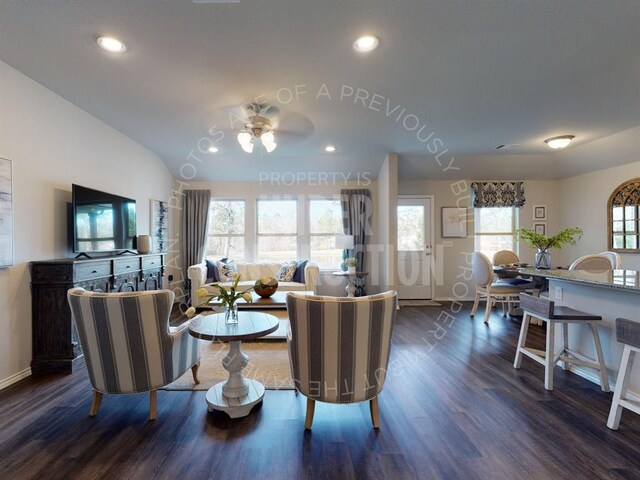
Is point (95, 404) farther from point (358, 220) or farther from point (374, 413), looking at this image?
point (358, 220)

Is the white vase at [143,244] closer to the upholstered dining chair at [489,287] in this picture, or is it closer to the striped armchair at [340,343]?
the striped armchair at [340,343]

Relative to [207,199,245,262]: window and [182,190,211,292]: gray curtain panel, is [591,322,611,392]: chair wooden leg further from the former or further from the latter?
[182,190,211,292]: gray curtain panel

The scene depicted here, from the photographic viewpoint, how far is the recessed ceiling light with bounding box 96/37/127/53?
6.78ft

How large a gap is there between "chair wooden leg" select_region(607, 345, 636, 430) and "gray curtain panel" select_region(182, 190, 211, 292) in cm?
564

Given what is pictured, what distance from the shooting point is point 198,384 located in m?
2.45

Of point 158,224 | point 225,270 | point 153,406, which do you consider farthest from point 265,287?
point 158,224

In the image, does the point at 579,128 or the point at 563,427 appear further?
the point at 579,128

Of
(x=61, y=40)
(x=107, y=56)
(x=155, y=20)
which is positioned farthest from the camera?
(x=107, y=56)

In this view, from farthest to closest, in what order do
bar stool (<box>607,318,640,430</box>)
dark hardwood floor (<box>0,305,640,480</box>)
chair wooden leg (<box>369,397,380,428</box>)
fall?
chair wooden leg (<box>369,397,380,428</box>) → bar stool (<box>607,318,640,430</box>) → dark hardwood floor (<box>0,305,640,480</box>)

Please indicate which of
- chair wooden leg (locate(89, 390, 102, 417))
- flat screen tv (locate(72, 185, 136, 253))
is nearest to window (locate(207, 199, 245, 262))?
flat screen tv (locate(72, 185, 136, 253))

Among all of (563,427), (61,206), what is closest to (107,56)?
(61,206)

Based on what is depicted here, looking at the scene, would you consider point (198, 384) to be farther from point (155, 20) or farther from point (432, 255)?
point (432, 255)

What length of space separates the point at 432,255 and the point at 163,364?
5011 millimetres

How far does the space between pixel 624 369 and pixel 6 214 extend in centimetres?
470
